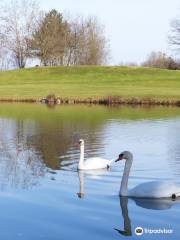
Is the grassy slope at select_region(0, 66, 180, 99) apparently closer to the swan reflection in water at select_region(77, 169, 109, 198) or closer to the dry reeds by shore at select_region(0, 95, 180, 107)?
the dry reeds by shore at select_region(0, 95, 180, 107)

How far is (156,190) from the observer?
39.2 feet

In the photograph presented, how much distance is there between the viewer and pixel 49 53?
9219 cm

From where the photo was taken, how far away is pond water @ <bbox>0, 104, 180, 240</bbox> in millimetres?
10227

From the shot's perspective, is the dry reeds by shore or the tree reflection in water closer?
the tree reflection in water

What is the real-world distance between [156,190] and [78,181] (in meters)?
3.26

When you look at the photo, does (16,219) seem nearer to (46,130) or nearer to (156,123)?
(46,130)

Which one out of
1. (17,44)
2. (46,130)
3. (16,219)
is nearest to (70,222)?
(16,219)

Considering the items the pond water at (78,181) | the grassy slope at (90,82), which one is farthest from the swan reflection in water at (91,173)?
the grassy slope at (90,82)

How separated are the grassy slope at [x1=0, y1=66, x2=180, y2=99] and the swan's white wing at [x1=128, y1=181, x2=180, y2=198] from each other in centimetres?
3678

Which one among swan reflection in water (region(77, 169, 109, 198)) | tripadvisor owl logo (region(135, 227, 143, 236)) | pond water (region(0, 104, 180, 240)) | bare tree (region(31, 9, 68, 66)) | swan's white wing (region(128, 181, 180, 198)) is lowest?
swan reflection in water (region(77, 169, 109, 198))

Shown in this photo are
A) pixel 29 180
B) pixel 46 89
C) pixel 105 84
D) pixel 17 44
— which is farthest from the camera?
pixel 17 44

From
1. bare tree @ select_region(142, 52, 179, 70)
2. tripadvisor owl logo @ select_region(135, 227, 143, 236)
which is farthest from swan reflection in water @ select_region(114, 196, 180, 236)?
bare tree @ select_region(142, 52, 179, 70)

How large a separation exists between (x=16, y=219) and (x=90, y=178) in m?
4.71

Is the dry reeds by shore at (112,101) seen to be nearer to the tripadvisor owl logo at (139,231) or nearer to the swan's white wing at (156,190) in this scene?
the swan's white wing at (156,190)
